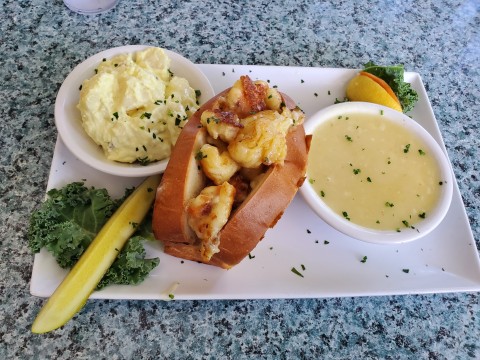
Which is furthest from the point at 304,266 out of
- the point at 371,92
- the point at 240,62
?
the point at 240,62

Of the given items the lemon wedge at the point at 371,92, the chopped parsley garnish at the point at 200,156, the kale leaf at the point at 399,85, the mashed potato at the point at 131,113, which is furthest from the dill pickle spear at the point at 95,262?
the kale leaf at the point at 399,85

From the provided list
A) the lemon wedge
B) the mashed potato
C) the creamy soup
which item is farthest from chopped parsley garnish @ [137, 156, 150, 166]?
the lemon wedge

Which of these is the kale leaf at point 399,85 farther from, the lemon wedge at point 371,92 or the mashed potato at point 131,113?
the mashed potato at point 131,113

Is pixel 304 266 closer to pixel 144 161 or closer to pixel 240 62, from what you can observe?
pixel 144 161

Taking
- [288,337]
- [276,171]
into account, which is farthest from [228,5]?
[288,337]

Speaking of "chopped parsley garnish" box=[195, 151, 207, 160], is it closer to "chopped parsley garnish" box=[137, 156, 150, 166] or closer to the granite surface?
"chopped parsley garnish" box=[137, 156, 150, 166]

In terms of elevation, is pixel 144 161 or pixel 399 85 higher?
pixel 399 85

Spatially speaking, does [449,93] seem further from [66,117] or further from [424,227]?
[66,117]
